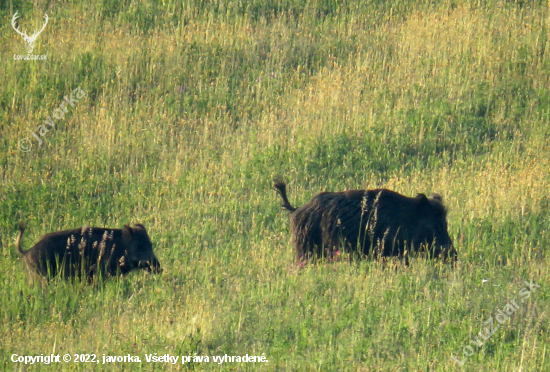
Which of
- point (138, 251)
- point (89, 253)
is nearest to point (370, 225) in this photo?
point (138, 251)

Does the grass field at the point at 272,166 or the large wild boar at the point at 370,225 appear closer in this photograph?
the grass field at the point at 272,166

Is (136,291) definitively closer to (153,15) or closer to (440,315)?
(440,315)

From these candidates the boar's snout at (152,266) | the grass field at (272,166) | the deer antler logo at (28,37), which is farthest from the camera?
the deer antler logo at (28,37)

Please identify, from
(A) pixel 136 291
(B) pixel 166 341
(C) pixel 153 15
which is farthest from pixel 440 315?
(C) pixel 153 15

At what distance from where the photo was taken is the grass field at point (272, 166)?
5117mm

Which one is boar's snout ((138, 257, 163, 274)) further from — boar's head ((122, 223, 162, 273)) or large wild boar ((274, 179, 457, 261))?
large wild boar ((274, 179, 457, 261))

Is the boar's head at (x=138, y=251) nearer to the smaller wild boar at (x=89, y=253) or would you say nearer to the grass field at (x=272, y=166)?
the smaller wild boar at (x=89, y=253)

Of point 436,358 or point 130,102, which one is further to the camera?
point 130,102

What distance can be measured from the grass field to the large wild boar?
0.98 ft

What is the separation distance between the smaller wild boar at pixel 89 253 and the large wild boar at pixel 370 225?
149 cm

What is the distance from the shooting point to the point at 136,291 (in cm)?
611

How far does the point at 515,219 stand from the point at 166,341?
14.2ft

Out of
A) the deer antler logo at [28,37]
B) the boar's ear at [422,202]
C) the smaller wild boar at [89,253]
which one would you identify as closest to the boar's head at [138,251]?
the smaller wild boar at [89,253]

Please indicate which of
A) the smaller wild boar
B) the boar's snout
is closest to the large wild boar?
the boar's snout
